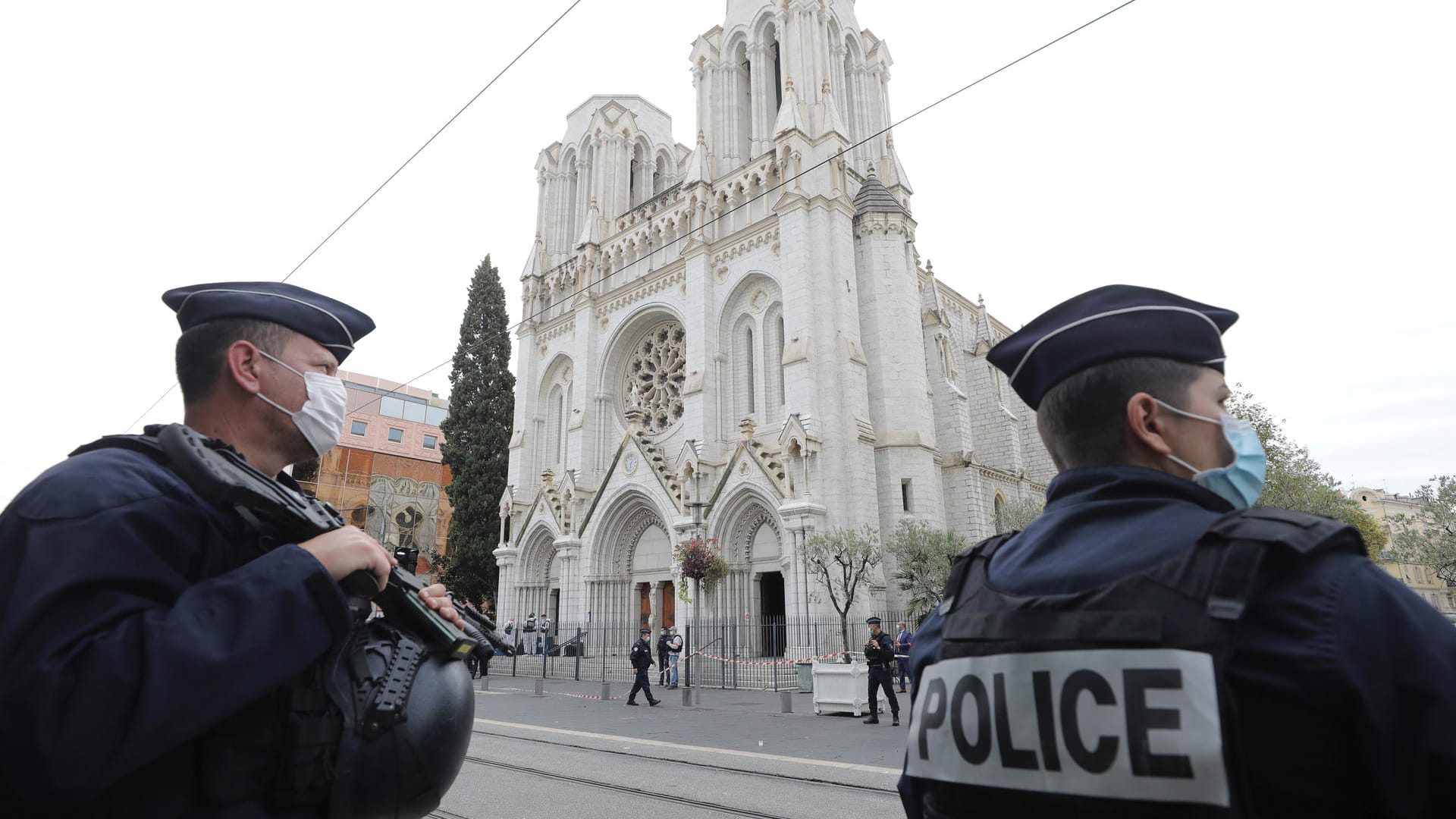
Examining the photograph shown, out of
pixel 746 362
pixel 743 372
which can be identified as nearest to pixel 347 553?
pixel 743 372

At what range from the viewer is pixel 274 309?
1.91m

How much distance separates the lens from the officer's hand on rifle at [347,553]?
1484 mm

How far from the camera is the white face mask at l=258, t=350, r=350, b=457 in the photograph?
75.9 inches

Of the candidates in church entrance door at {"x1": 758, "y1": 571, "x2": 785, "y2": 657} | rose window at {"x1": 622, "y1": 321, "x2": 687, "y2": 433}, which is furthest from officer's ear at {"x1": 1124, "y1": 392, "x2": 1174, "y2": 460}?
rose window at {"x1": 622, "y1": 321, "x2": 687, "y2": 433}

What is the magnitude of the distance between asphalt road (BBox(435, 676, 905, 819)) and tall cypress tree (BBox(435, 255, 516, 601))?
2171 centimetres

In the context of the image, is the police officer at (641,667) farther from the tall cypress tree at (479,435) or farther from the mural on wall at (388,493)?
the mural on wall at (388,493)

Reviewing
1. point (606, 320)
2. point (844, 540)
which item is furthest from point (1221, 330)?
point (606, 320)

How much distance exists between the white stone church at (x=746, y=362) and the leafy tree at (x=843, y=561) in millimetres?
666

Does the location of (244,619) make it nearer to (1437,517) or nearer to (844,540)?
(844,540)

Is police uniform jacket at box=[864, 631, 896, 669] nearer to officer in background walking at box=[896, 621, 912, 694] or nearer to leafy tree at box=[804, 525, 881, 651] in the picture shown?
officer in background walking at box=[896, 621, 912, 694]

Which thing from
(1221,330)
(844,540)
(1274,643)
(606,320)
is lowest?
(1274,643)

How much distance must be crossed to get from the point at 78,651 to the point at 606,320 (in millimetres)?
31499

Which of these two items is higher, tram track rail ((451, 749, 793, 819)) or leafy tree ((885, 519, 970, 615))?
leafy tree ((885, 519, 970, 615))

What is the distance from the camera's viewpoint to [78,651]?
1.18 m
